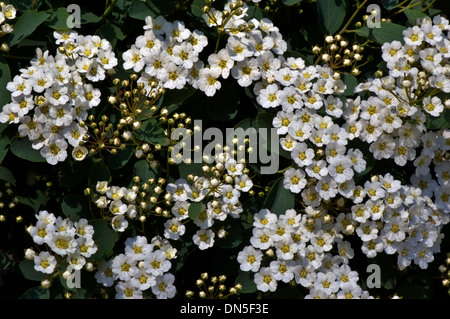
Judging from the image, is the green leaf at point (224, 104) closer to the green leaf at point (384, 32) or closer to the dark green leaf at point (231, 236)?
the dark green leaf at point (231, 236)

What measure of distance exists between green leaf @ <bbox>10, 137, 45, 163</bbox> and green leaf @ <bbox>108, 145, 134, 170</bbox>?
1.07 ft

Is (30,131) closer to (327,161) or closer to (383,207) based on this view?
(327,161)

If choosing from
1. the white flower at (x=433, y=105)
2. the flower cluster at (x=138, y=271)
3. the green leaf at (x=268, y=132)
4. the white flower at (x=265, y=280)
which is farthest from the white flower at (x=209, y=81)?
the white flower at (x=433, y=105)

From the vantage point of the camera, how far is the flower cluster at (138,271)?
2.92 m

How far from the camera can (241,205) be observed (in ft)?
10.0

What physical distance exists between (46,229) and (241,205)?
3.10 feet

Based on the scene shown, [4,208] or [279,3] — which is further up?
[279,3]

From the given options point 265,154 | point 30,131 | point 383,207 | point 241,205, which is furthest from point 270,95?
point 30,131

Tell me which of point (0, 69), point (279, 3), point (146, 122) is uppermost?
point (279, 3)

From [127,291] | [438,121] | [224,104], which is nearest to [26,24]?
[224,104]

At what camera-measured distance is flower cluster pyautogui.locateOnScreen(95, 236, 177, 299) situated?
292cm

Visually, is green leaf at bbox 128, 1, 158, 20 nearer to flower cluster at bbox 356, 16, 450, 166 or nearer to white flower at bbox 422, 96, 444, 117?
flower cluster at bbox 356, 16, 450, 166

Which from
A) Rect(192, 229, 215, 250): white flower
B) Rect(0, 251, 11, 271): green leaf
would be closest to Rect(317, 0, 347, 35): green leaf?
Rect(192, 229, 215, 250): white flower

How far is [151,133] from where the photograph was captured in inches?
119
